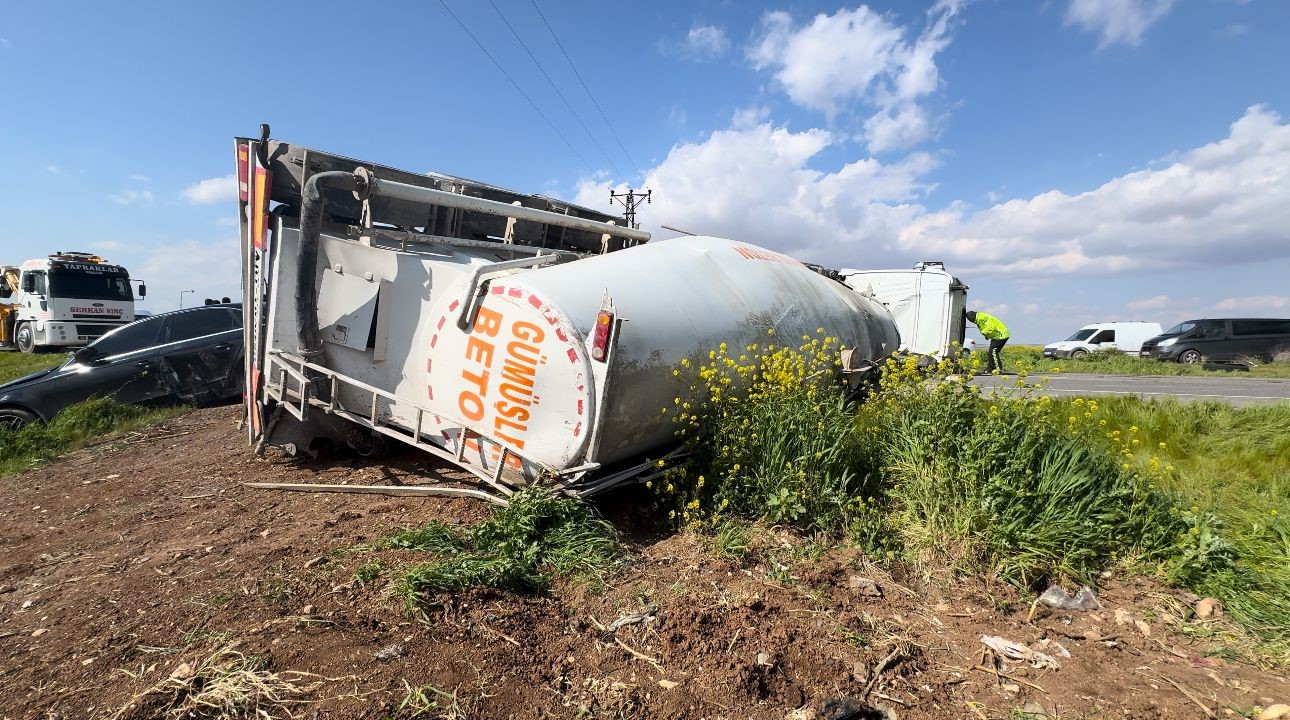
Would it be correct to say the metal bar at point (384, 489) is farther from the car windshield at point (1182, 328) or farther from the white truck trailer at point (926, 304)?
the car windshield at point (1182, 328)

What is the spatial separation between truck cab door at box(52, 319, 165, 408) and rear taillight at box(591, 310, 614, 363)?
750cm

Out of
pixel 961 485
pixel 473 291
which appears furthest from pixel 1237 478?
pixel 473 291

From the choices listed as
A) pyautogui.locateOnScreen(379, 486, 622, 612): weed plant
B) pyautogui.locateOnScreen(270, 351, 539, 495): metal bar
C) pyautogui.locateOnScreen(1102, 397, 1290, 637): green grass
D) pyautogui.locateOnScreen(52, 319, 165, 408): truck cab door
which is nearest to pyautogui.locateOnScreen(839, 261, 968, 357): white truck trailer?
pyautogui.locateOnScreen(1102, 397, 1290, 637): green grass

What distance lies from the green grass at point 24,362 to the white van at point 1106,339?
32.5 metres

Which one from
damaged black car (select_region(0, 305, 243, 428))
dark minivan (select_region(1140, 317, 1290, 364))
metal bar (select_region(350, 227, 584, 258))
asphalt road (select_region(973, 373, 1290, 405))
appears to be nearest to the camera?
metal bar (select_region(350, 227, 584, 258))

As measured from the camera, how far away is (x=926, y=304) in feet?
46.1

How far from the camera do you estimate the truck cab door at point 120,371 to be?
7.86 metres

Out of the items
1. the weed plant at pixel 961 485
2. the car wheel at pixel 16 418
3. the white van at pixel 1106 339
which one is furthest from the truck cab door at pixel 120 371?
the white van at pixel 1106 339

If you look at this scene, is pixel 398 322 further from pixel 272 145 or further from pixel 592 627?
pixel 592 627

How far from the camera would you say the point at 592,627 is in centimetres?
296

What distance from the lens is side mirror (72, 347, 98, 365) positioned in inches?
312

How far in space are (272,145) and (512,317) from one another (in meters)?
2.58

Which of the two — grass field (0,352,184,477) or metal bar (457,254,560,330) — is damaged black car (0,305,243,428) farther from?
metal bar (457,254,560,330)

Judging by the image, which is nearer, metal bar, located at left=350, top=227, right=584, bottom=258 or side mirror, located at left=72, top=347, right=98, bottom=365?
metal bar, located at left=350, top=227, right=584, bottom=258
